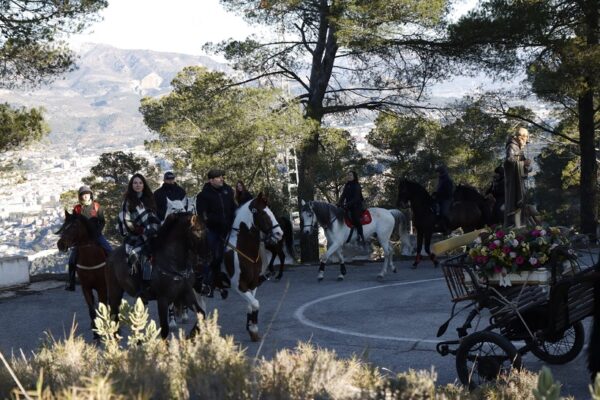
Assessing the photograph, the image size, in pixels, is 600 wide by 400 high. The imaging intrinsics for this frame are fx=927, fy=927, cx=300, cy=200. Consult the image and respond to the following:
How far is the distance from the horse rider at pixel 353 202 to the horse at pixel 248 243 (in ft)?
26.2

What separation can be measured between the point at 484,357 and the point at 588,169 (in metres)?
21.5

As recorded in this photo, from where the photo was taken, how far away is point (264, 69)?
95.3 feet

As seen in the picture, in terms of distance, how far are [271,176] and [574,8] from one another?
10802mm

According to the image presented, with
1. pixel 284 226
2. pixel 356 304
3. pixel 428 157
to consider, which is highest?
pixel 428 157

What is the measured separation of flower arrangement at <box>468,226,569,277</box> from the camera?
941 centimetres

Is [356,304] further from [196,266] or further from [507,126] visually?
[507,126]

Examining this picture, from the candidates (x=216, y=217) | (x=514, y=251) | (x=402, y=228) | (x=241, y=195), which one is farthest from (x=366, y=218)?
(x=514, y=251)

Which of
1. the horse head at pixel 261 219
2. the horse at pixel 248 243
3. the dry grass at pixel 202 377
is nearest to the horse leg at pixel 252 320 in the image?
the horse at pixel 248 243

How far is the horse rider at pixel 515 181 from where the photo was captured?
13.8 metres

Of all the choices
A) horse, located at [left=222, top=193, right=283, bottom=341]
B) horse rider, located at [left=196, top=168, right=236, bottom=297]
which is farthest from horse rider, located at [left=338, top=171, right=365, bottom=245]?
horse, located at [left=222, top=193, right=283, bottom=341]

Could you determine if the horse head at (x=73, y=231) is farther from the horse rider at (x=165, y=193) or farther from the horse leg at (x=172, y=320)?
the horse leg at (x=172, y=320)

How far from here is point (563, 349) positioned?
10.5m

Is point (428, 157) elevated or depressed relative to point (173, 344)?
elevated

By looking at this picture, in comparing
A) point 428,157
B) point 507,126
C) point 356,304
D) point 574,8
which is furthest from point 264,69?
point 428,157
